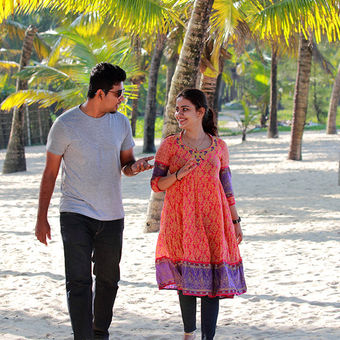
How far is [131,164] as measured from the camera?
3.72 meters

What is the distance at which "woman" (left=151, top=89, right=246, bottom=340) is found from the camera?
3.60m

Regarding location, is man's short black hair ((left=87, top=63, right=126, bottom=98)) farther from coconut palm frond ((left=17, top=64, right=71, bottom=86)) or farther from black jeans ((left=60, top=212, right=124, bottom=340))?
coconut palm frond ((left=17, top=64, right=71, bottom=86))

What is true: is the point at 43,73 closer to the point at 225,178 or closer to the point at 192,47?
the point at 192,47

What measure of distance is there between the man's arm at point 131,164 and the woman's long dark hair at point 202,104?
0.42 metres

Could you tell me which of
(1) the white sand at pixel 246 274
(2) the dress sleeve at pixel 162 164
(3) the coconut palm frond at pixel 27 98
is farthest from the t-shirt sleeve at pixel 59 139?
(3) the coconut palm frond at pixel 27 98

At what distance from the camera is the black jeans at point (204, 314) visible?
3.60 metres

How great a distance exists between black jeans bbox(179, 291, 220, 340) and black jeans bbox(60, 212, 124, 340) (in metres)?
0.45

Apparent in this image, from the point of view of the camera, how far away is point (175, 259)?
3707mm

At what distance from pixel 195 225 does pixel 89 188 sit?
0.65 m

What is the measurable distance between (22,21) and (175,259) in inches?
2040

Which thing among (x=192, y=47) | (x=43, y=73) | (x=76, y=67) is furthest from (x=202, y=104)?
(x=43, y=73)

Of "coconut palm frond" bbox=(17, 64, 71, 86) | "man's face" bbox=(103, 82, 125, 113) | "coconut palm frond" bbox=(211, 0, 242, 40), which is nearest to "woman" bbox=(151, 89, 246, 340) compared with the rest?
"man's face" bbox=(103, 82, 125, 113)

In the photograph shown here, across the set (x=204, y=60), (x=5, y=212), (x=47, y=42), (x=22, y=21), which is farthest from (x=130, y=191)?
(x=22, y=21)

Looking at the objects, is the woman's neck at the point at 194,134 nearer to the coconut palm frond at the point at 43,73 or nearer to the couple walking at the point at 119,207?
the couple walking at the point at 119,207
